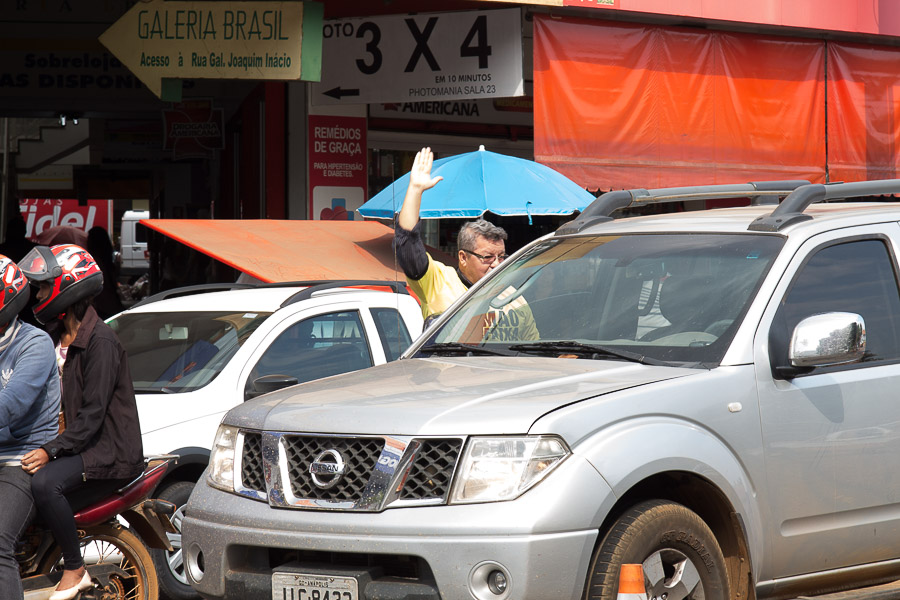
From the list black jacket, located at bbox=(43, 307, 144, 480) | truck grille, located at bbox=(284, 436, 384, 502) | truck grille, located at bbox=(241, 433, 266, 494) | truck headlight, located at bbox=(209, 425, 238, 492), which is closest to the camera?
truck grille, located at bbox=(284, 436, 384, 502)

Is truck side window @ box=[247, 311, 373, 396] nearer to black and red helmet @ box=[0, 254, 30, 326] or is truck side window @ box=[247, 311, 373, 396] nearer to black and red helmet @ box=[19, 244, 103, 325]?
black and red helmet @ box=[19, 244, 103, 325]

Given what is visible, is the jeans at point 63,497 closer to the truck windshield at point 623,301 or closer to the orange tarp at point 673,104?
the truck windshield at point 623,301

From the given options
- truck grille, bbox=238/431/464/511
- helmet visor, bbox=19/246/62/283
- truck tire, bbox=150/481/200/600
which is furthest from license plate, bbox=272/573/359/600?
truck tire, bbox=150/481/200/600

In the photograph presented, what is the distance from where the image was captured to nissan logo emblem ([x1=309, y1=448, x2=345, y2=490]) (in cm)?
419

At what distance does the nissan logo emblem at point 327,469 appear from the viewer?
419 centimetres

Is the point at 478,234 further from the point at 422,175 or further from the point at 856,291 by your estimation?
the point at 856,291

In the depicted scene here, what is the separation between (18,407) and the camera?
17.4 ft

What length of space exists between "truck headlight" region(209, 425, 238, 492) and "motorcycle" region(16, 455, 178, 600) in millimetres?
1179

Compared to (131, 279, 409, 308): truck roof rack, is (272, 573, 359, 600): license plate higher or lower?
lower

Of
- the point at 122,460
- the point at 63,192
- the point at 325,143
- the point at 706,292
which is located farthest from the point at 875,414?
the point at 63,192

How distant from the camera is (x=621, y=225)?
5.68 metres

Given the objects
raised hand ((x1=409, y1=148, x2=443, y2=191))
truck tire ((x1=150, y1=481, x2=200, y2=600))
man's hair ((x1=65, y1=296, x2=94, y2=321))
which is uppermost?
raised hand ((x1=409, y1=148, x2=443, y2=191))

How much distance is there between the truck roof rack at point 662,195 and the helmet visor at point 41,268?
7.84 ft

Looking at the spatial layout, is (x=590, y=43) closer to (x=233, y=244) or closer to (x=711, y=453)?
(x=233, y=244)
